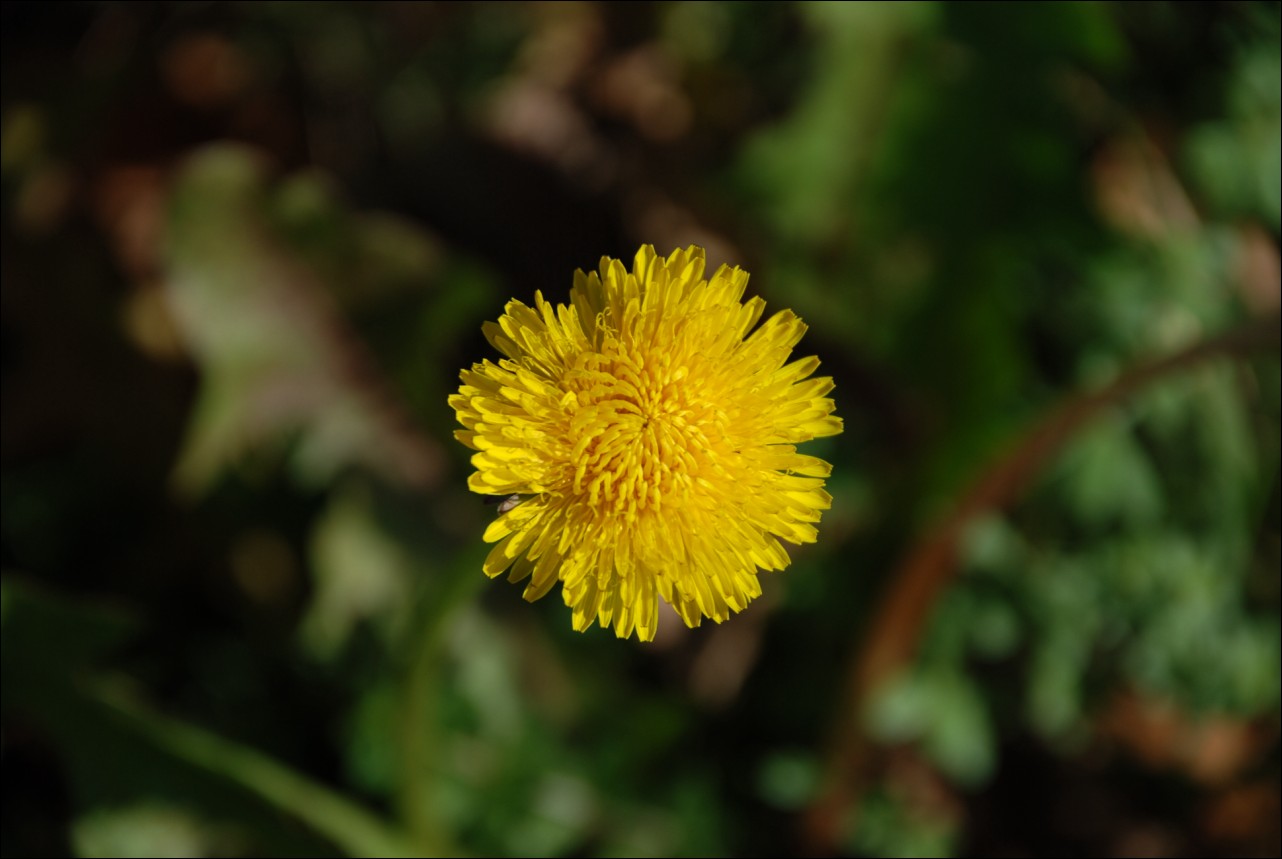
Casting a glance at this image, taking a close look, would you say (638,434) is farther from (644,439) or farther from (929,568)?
(929,568)

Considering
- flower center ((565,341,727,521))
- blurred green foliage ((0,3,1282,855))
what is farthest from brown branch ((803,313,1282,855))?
flower center ((565,341,727,521))

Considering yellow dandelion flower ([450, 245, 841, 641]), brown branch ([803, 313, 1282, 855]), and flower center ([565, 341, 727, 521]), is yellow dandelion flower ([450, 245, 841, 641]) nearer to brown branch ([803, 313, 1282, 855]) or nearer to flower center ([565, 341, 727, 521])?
flower center ([565, 341, 727, 521])

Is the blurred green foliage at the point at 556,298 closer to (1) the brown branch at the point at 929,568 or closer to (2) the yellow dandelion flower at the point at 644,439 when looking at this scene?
(1) the brown branch at the point at 929,568

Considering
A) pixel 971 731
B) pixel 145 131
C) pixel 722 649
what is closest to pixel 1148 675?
pixel 971 731


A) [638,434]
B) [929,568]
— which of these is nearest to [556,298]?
[929,568]

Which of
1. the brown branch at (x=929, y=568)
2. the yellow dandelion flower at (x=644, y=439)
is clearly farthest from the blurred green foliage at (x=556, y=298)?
the yellow dandelion flower at (x=644, y=439)

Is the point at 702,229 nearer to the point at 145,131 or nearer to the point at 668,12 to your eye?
the point at 668,12

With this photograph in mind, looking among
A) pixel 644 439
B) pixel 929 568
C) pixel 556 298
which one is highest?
pixel 556 298
